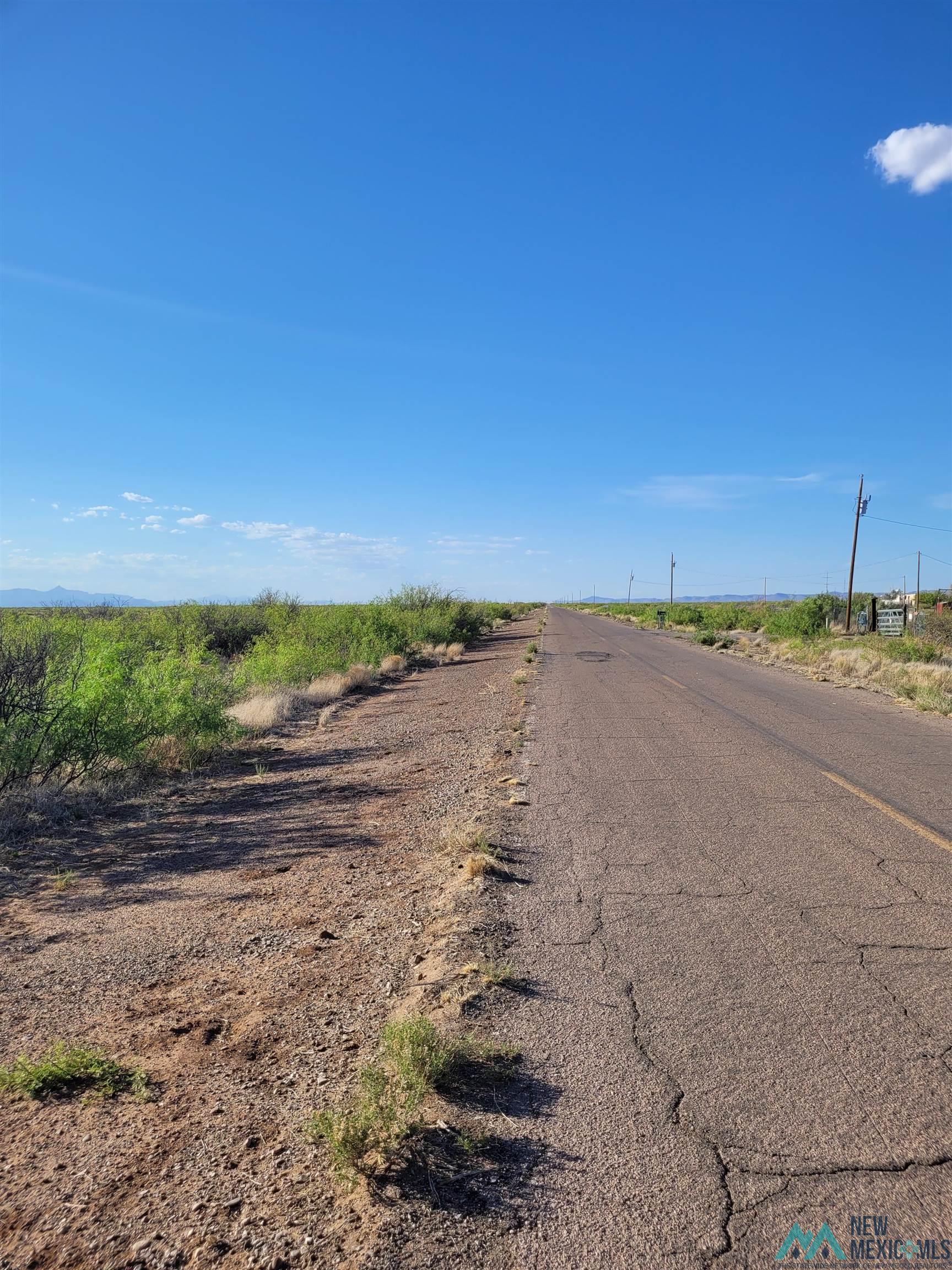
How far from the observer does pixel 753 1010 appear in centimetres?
399

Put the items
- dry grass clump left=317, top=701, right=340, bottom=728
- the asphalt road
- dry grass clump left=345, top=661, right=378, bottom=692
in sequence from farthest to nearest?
dry grass clump left=345, top=661, right=378, bottom=692 < dry grass clump left=317, top=701, right=340, bottom=728 < the asphalt road

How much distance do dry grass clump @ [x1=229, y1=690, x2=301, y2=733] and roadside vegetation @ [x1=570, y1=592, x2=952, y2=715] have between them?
1255cm

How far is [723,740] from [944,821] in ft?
14.7

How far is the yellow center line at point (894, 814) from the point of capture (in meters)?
6.68

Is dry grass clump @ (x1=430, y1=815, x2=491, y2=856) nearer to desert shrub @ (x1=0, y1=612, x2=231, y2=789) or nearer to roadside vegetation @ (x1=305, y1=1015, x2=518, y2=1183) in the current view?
roadside vegetation @ (x1=305, y1=1015, x2=518, y2=1183)

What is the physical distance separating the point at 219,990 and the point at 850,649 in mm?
28931

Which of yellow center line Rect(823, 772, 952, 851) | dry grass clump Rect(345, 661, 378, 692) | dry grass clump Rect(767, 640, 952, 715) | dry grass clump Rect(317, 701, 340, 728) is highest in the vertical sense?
dry grass clump Rect(767, 640, 952, 715)

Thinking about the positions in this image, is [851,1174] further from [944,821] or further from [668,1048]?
[944,821]

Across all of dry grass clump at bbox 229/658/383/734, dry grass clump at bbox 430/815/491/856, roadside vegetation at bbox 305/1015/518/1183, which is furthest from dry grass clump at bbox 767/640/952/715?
roadside vegetation at bbox 305/1015/518/1183

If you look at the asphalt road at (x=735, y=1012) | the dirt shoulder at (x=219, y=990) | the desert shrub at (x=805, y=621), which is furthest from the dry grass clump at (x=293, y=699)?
the desert shrub at (x=805, y=621)

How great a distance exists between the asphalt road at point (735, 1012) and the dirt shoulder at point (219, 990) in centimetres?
70

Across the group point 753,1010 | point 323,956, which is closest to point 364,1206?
point 753,1010

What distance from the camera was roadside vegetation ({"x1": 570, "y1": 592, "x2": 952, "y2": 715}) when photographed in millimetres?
18969

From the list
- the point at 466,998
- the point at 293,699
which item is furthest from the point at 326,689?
the point at 466,998
